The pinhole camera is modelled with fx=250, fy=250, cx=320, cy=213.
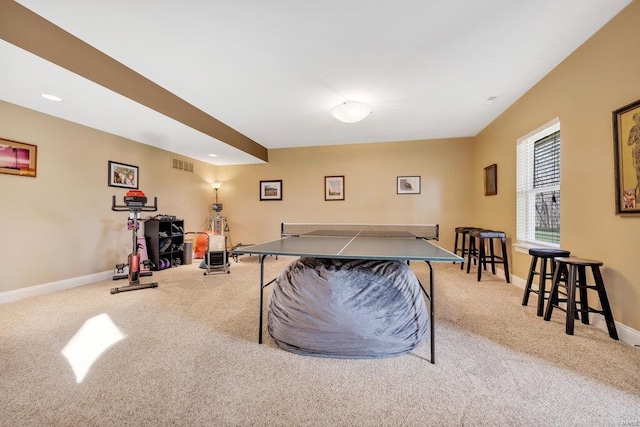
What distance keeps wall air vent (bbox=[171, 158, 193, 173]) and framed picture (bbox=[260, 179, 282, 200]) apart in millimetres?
1647

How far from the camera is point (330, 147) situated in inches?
237

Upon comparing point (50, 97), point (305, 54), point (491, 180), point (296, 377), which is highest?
point (305, 54)

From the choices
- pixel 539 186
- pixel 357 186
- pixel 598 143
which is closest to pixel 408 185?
pixel 357 186

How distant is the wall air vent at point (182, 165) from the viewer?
17.4 feet

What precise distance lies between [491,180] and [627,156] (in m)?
2.51

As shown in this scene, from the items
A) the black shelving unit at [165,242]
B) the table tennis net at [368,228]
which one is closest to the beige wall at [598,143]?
the table tennis net at [368,228]

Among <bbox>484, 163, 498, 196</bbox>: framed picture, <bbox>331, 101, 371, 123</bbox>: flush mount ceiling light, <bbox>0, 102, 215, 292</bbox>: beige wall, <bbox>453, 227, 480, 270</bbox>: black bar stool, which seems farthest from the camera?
<bbox>453, 227, 480, 270</bbox>: black bar stool

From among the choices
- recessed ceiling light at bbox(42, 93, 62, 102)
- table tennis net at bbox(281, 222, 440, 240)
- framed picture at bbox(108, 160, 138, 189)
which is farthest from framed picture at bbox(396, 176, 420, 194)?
recessed ceiling light at bbox(42, 93, 62, 102)

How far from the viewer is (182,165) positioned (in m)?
5.52

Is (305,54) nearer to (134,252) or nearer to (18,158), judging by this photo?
(134,252)

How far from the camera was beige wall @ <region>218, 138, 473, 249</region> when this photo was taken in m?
5.41

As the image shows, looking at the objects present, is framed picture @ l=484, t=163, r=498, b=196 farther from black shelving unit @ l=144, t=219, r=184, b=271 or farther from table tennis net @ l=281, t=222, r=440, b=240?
black shelving unit @ l=144, t=219, r=184, b=271

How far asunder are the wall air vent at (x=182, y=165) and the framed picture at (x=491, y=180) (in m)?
6.14

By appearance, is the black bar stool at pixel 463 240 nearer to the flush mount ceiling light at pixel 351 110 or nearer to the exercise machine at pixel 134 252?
the flush mount ceiling light at pixel 351 110
